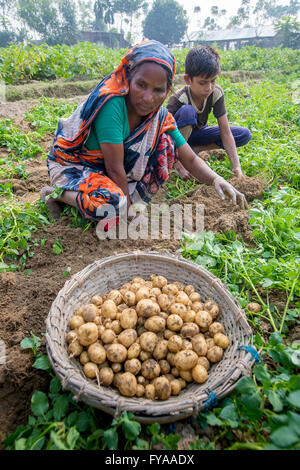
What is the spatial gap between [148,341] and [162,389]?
0.24 metres

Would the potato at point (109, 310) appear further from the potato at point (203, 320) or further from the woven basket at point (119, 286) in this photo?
the potato at point (203, 320)

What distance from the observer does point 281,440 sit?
96 centimetres

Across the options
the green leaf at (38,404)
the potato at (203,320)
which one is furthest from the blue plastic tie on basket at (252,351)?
the green leaf at (38,404)

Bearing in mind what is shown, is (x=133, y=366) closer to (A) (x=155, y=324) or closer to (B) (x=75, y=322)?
(A) (x=155, y=324)

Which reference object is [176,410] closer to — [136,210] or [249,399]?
[249,399]

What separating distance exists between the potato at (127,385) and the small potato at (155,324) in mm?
285

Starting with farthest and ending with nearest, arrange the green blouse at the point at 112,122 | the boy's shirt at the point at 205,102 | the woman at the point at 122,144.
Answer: the boy's shirt at the point at 205,102, the green blouse at the point at 112,122, the woman at the point at 122,144

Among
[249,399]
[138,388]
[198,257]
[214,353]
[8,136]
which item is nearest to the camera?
[249,399]

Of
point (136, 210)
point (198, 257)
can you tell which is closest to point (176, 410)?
point (198, 257)

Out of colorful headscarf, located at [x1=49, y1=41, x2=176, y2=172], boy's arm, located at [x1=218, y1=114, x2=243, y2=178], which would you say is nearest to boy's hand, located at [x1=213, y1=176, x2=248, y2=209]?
colorful headscarf, located at [x1=49, y1=41, x2=176, y2=172]

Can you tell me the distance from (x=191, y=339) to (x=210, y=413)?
39 centimetres

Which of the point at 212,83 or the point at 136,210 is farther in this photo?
the point at 212,83

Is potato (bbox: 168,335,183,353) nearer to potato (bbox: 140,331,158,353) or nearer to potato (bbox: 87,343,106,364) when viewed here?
potato (bbox: 140,331,158,353)

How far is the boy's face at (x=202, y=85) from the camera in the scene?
9.37ft
